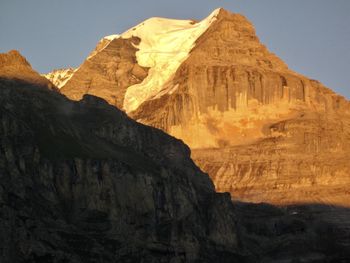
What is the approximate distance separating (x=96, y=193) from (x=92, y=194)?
409 millimetres

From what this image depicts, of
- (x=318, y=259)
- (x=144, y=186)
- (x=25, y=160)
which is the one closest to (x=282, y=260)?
(x=318, y=259)

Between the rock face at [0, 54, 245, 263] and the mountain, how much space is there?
0.29ft

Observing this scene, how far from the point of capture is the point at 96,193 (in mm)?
161875

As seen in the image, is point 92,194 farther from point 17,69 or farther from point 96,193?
point 17,69

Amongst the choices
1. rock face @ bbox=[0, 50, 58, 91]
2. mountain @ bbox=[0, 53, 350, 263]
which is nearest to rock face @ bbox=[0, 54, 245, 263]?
mountain @ bbox=[0, 53, 350, 263]

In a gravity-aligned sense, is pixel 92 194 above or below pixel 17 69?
below

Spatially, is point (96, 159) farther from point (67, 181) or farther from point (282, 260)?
point (282, 260)

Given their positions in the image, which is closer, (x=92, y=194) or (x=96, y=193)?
(x=92, y=194)

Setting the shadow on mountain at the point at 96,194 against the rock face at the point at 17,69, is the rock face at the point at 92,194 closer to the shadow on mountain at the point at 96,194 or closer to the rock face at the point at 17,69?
the shadow on mountain at the point at 96,194

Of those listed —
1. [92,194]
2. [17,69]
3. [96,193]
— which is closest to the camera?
[92,194]

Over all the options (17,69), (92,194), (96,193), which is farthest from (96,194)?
(17,69)

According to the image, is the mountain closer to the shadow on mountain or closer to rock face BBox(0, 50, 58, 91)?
the shadow on mountain

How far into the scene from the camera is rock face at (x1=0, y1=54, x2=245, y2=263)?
500 feet

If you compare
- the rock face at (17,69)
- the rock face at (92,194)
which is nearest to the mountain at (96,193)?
the rock face at (92,194)
